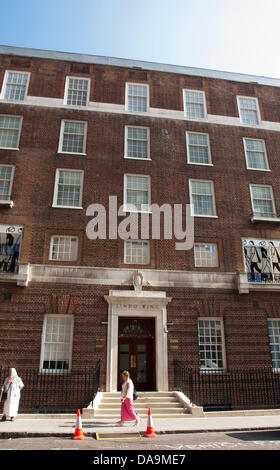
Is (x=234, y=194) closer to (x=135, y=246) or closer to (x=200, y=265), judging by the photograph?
(x=200, y=265)

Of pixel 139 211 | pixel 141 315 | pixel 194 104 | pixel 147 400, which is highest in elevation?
pixel 194 104

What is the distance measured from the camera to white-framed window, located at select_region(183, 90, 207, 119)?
22.8 meters

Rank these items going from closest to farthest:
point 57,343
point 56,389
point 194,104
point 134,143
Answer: point 56,389 → point 57,343 → point 134,143 → point 194,104

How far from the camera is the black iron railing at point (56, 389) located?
50.4ft

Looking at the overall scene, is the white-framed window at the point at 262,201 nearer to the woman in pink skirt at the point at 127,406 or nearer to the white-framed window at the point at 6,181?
the woman in pink skirt at the point at 127,406

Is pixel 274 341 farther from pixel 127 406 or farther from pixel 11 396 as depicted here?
pixel 11 396

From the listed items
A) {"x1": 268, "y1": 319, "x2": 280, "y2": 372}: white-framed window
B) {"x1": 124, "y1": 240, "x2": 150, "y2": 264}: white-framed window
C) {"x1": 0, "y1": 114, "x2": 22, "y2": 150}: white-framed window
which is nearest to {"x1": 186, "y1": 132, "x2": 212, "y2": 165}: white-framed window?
{"x1": 124, "y1": 240, "x2": 150, "y2": 264}: white-framed window

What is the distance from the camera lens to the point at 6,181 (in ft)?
63.3

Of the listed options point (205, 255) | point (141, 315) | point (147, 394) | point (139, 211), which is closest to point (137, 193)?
point (139, 211)

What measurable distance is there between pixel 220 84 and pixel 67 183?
12559 millimetres

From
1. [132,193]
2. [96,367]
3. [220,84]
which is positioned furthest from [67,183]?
[220,84]

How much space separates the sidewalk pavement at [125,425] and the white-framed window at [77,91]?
673 inches

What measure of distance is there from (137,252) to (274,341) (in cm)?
831

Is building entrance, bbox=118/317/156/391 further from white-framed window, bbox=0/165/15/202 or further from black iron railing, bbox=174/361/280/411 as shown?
white-framed window, bbox=0/165/15/202
